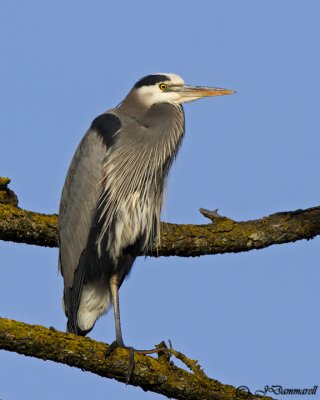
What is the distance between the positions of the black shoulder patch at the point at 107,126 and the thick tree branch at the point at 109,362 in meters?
1.70

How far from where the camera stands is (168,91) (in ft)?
17.7

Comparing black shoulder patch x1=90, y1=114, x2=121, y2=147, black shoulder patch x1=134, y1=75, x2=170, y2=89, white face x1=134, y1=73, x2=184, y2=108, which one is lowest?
black shoulder patch x1=90, y1=114, x2=121, y2=147

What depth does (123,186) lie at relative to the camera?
5055 millimetres

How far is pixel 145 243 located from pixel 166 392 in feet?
4.82

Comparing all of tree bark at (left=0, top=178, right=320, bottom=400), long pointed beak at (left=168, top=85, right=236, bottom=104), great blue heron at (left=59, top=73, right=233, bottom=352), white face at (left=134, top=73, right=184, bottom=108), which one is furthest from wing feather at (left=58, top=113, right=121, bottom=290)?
long pointed beak at (left=168, top=85, right=236, bottom=104)

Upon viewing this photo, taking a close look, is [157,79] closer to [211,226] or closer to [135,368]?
[211,226]

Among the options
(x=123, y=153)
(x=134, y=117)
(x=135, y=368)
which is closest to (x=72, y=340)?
(x=135, y=368)

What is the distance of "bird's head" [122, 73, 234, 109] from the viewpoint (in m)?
5.39

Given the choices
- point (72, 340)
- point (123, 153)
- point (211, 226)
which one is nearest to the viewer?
point (72, 340)

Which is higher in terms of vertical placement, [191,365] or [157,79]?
[157,79]

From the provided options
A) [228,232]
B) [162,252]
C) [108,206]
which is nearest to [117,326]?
[162,252]

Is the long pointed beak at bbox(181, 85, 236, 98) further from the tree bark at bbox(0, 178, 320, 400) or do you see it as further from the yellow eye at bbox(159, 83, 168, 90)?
the tree bark at bbox(0, 178, 320, 400)

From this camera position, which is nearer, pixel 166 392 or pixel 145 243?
pixel 166 392

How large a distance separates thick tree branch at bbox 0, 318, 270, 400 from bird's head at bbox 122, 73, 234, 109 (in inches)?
83.7
